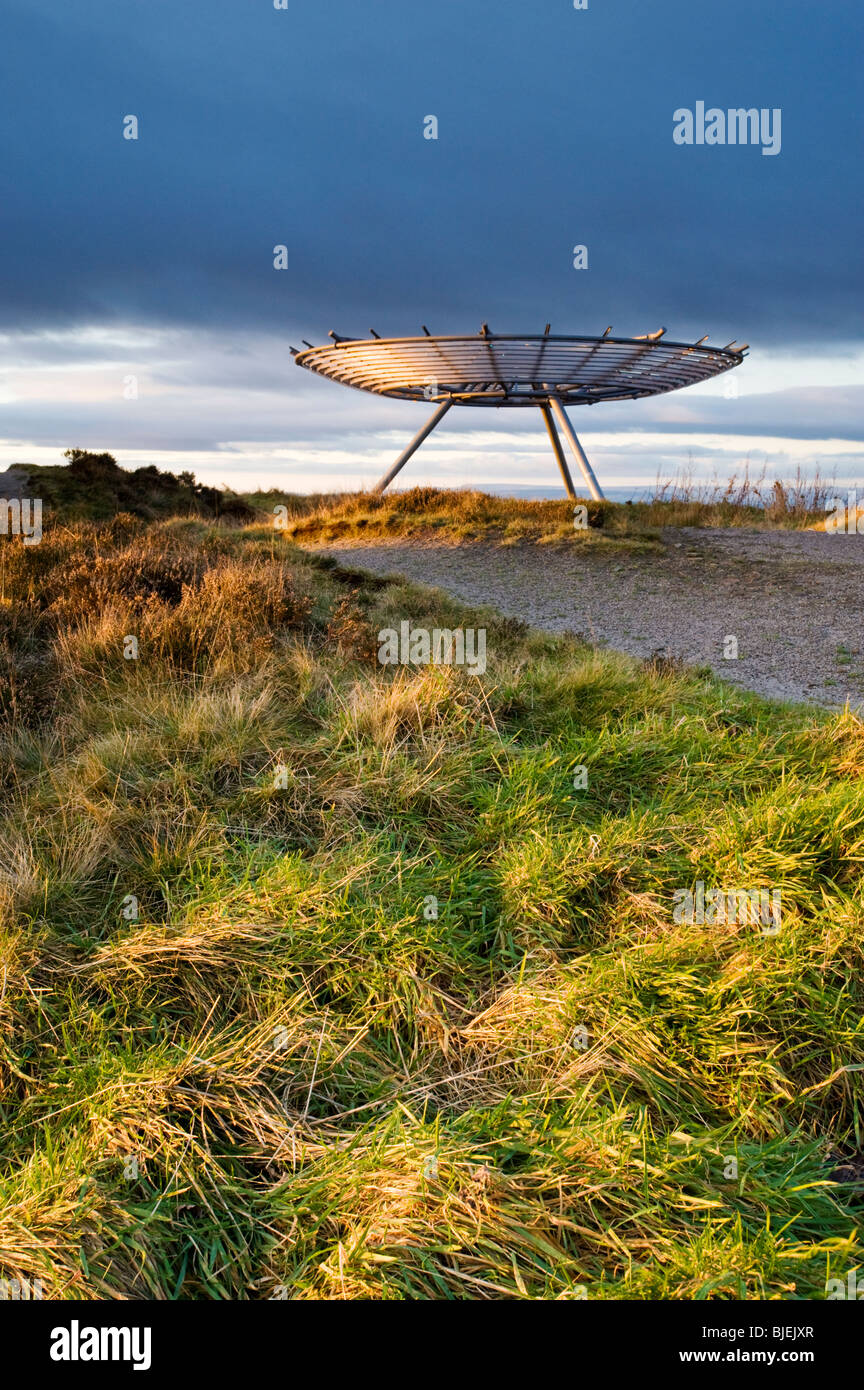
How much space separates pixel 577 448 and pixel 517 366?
2346mm

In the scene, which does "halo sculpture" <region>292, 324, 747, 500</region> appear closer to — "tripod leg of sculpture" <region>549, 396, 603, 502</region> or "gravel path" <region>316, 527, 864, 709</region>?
"tripod leg of sculpture" <region>549, 396, 603, 502</region>

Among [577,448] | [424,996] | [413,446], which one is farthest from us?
[413,446]

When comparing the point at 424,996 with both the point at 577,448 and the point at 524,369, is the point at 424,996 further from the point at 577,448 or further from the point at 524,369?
the point at 577,448

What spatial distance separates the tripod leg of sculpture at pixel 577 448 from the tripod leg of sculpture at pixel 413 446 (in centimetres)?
211

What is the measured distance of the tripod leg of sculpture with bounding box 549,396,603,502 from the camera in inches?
619

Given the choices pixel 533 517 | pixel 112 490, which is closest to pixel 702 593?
pixel 533 517

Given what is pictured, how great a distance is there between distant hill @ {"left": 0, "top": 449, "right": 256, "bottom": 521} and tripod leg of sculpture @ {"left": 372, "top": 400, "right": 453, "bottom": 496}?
4.47 meters

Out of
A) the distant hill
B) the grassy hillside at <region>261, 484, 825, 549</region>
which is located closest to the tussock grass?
the grassy hillside at <region>261, 484, 825, 549</region>

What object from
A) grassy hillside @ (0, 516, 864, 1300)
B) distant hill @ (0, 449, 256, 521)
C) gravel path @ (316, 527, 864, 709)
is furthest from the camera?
distant hill @ (0, 449, 256, 521)

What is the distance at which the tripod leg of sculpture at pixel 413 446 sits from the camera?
16672mm

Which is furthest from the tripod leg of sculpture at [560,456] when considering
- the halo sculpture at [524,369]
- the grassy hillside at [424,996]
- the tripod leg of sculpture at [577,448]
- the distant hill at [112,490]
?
the grassy hillside at [424,996]

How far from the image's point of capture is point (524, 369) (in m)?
14.2

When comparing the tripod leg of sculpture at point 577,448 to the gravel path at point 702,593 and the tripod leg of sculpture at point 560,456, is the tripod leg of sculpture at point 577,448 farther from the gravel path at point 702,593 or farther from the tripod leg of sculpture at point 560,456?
the gravel path at point 702,593
